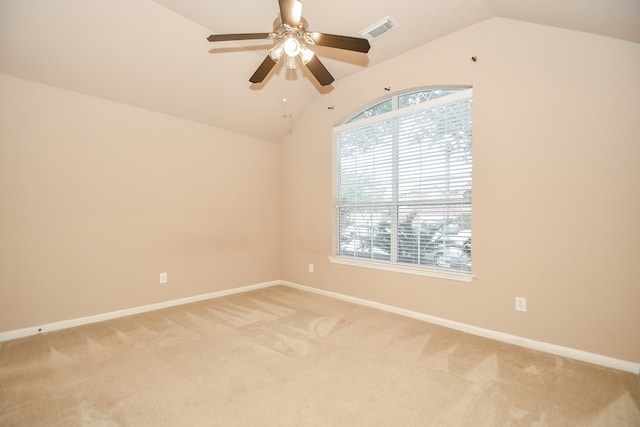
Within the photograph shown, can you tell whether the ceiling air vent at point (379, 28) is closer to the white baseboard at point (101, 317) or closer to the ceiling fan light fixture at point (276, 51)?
the ceiling fan light fixture at point (276, 51)

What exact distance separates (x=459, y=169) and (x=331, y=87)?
2.10 m

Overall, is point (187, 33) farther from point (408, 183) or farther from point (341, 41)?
point (408, 183)

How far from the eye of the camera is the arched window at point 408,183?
2.89 m

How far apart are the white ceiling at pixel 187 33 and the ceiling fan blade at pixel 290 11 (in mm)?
1007

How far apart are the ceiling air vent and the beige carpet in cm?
300

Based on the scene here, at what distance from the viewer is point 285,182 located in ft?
15.4

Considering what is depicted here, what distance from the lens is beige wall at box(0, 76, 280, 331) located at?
8.50ft

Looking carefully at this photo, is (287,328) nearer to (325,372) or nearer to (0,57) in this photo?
(325,372)

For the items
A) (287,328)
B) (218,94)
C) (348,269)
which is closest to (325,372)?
(287,328)

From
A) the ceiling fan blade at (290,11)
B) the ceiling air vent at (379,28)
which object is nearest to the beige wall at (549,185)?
the ceiling air vent at (379,28)

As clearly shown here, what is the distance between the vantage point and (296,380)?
195 cm

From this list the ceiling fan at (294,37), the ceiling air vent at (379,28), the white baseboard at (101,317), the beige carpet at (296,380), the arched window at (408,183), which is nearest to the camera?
the beige carpet at (296,380)

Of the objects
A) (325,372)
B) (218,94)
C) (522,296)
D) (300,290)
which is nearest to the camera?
(325,372)

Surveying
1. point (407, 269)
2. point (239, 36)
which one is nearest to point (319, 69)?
point (239, 36)
